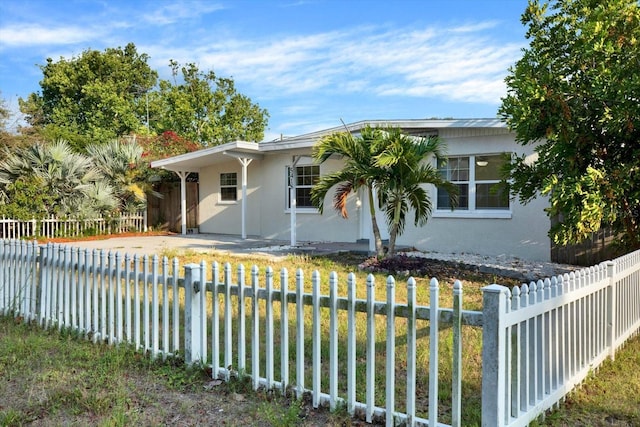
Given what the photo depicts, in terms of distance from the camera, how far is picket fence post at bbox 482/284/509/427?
9.20 ft

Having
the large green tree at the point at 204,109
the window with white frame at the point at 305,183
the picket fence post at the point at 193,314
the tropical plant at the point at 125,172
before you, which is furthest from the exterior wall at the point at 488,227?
the large green tree at the point at 204,109

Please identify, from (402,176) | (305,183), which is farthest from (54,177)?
(402,176)

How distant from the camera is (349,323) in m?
3.37

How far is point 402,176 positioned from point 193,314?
236 inches

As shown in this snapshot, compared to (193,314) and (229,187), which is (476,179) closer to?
(193,314)

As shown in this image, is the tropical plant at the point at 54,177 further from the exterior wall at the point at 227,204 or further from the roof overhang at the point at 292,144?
the exterior wall at the point at 227,204

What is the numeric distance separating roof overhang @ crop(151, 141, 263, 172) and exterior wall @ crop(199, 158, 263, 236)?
0.40 meters

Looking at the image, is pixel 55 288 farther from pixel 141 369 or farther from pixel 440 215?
pixel 440 215

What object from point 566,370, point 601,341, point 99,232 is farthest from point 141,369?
point 99,232

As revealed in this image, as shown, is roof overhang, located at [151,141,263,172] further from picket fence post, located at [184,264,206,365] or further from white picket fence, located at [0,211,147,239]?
picket fence post, located at [184,264,206,365]

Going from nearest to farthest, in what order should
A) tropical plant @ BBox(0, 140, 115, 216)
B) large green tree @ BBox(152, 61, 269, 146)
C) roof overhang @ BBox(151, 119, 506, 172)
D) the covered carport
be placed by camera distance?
roof overhang @ BBox(151, 119, 506, 172) < the covered carport < tropical plant @ BBox(0, 140, 115, 216) < large green tree @ BBox(152, 61, 269, 146)

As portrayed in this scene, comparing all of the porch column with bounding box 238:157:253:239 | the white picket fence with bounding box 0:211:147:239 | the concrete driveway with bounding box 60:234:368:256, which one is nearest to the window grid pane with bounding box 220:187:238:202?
the porch column with bounding box 238:157:253:239

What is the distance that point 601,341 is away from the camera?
4.51 metres

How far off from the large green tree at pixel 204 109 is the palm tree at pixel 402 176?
A: 93.4ft
